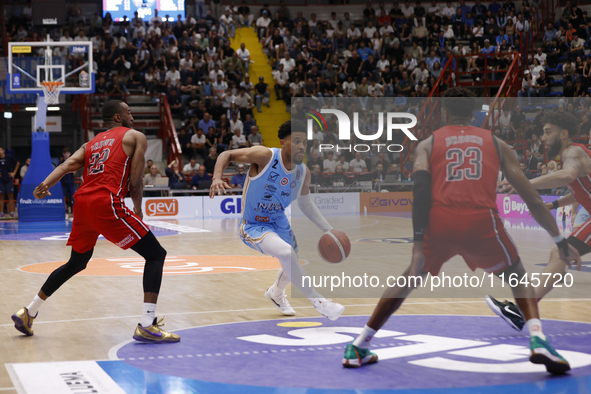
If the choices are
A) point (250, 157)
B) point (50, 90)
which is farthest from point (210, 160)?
point (250, 157)

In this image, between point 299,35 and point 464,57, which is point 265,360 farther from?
point 299,35

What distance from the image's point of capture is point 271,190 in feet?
20.9

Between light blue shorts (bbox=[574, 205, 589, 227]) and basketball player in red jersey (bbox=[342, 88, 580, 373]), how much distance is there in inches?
117

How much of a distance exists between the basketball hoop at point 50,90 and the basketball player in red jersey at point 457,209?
16.2 metres

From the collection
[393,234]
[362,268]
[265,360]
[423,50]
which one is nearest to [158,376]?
[265,360]

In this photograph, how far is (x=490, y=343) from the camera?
5.37 metres

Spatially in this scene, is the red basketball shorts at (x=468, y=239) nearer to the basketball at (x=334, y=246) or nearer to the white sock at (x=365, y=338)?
the white sock at (x=365, y=338)

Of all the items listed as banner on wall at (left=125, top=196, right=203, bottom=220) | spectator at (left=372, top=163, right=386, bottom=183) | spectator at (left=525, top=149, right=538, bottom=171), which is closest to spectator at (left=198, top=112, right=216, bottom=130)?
banner on wall at (left=125, top=196, right=203, bottom=220)

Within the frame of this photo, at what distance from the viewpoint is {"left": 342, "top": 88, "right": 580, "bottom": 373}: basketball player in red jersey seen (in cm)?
465

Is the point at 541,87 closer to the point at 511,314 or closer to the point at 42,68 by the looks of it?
the point at 42,68

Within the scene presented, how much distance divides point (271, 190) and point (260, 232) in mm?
388

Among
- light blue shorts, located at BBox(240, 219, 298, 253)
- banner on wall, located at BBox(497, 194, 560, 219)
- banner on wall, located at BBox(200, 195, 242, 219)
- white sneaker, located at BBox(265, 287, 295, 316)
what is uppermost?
light blue shorts, located at BBox(240, 219, 298, 253)

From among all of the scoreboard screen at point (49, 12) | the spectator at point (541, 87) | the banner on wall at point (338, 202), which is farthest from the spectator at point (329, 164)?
the scoreboard screen at point (49, 12)

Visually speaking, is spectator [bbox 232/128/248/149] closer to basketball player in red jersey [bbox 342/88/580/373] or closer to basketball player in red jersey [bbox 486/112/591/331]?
basketball player in red jersey [bbox 486/112/591/331]
